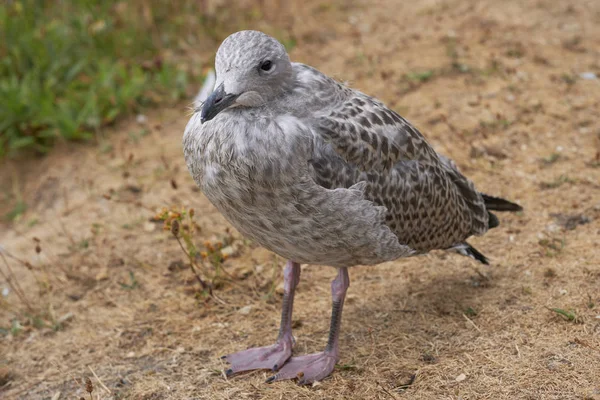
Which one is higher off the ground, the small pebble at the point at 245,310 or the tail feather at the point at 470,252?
the tail feather at the point at 470,252

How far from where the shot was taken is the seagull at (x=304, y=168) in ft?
11.2

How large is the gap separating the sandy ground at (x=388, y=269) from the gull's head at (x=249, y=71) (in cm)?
152

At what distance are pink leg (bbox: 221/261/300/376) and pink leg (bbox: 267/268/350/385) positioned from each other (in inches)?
2.9

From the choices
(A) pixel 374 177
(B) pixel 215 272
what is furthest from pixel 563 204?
(B) pixel 215 272

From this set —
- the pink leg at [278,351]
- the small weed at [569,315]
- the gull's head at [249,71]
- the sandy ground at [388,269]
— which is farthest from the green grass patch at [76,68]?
the small weed at [569,315]

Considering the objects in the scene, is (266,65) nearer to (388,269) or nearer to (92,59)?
(388,269)

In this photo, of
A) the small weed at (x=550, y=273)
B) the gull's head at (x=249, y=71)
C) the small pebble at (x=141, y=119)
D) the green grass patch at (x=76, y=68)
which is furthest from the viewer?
the small pebble at (x=141, y=119)

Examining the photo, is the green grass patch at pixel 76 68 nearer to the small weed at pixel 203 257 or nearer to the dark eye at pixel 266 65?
the small weed at pixel 203 257

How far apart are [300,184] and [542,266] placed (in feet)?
6.22

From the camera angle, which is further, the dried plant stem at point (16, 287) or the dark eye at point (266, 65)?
the dried plant stem at point (16, 287)

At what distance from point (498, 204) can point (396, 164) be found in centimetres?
103

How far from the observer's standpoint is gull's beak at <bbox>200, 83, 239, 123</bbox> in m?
3.23

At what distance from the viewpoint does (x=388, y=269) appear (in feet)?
16.1

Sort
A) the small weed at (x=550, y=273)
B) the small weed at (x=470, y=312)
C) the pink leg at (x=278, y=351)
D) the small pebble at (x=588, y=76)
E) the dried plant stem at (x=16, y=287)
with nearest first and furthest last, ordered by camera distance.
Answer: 1. the pink leg at (x=278, y=351)
2. the small weed at (x=470, y=312)
3. the small weed at (x=550, y=273)
4. the dried plant stem at (x=16, y=287)
5. the small pebble at (x=588, y=76)
